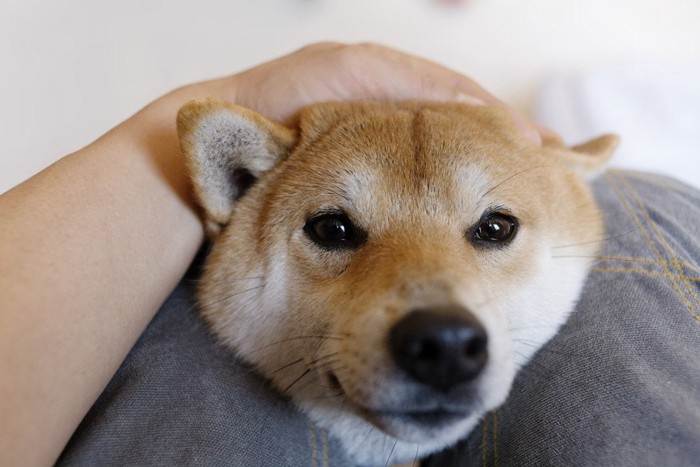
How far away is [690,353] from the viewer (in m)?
1.11

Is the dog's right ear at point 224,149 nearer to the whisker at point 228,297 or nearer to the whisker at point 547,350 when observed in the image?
the whisker at point 228,297

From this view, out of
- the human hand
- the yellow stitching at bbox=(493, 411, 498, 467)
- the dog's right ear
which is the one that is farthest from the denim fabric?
the human hand

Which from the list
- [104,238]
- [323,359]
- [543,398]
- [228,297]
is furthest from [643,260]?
[104,238]

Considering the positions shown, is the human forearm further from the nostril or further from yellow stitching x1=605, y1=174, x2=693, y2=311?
yellow stitching x1=605, y1=174, x2=693, y2=311

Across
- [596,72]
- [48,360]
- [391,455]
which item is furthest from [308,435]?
[596,72]

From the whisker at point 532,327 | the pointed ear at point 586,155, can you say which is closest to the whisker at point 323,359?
the whisker at point 532,327

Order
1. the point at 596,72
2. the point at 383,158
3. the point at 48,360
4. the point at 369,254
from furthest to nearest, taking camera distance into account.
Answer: the point at 596,72 → the point at 383,158 → the point at 369,254 → the point at 48,360

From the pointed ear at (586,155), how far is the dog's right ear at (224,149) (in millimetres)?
772

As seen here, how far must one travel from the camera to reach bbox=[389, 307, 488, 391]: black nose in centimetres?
92

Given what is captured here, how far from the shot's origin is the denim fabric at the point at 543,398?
3.34 ft

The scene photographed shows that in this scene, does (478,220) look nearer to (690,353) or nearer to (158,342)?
(690,353)

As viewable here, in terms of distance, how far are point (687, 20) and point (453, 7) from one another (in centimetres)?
133

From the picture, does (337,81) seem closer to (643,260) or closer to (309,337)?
(309,337)

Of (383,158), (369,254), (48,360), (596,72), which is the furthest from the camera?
(596,72)
